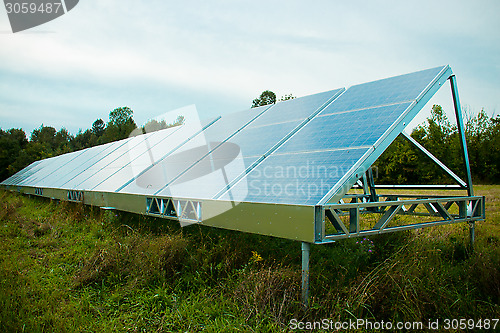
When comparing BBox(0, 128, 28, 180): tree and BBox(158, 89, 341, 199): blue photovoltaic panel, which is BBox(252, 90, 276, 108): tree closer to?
BBox(0, 128, 28, 180): tree

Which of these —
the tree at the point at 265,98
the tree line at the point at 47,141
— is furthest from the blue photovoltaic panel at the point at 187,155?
the tree at the point at 265,98

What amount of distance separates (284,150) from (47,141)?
82172 millimetres

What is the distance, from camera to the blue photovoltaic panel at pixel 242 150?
20.7ft

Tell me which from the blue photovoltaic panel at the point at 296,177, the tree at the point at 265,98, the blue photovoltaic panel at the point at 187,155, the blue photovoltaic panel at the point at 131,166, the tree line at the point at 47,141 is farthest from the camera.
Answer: the tree at the point at 265,98

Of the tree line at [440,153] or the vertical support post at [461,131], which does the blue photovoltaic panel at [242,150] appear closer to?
the vertical support post at [461,131]

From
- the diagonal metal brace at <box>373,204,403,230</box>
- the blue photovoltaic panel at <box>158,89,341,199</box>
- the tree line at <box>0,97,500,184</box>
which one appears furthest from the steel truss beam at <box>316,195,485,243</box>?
the tree line at <box>0,97,500,184</box>

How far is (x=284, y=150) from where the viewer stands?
609 cm

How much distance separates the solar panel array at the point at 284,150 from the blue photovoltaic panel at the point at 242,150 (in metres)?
0.03

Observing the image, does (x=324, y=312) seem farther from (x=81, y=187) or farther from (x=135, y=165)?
(x=81, y=187)

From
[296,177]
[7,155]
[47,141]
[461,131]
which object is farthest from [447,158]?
[47,141]

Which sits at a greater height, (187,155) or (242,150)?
(242,150)

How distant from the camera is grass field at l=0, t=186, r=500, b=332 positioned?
4402mm

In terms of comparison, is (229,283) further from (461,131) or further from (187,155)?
(461,131)

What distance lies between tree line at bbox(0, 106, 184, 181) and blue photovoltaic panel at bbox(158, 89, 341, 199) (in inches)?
623
